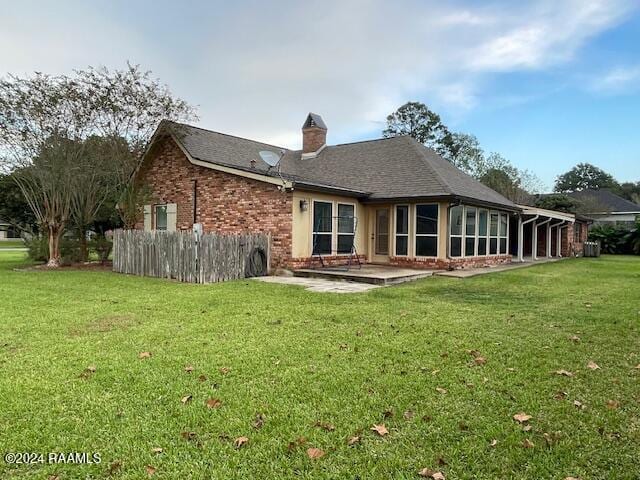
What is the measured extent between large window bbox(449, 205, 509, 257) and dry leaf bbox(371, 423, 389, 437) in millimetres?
10937

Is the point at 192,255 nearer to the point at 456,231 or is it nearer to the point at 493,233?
the point at 456,231

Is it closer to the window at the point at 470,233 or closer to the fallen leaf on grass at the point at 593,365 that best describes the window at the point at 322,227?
the window at the point at 470,233

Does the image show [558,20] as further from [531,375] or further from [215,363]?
[215,363]

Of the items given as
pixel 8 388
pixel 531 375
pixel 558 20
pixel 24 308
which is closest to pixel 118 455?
pixel 8 388

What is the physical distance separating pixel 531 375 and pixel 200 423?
2.87m

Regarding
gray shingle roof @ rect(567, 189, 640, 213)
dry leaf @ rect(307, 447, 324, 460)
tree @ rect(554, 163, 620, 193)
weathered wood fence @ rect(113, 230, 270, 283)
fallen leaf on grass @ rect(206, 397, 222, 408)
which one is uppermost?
tree @ rect(554, 163, 620, 193)

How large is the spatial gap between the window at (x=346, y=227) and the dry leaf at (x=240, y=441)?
10755mm

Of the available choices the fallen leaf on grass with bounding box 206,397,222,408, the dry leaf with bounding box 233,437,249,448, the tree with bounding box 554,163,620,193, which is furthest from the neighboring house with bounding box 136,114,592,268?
the tree with bounding box 554,163,620,193

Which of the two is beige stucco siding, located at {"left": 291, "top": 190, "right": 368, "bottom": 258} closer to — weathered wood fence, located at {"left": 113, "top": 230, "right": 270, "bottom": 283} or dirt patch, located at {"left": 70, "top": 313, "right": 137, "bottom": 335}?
weathered wood fence, located at {"left": 113, "top": 230, "right": 270, "bottom": 283}

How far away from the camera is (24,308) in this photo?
683cm

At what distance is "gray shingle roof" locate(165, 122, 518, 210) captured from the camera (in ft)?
45.3

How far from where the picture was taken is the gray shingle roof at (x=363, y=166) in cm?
1382

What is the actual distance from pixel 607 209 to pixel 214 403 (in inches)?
1723

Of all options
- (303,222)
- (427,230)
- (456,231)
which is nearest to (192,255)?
(303,222)
